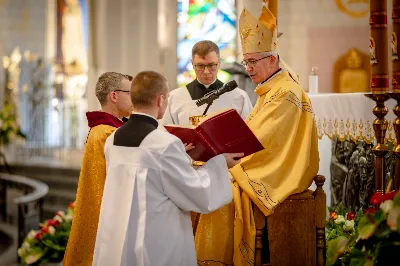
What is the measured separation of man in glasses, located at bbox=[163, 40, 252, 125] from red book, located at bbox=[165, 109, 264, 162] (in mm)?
1138

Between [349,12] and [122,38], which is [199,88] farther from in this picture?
[122,38]

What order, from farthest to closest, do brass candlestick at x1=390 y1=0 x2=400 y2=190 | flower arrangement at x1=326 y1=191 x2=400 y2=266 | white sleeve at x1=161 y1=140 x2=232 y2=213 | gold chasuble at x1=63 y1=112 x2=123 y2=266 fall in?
gold chasuble at x1=63 y1=112 x2=123 y2=266
brass candlestick at x1=390 y1=0 x2=400 y2=190
white sleeve at x1=161 y1=140 x2=232 y2=213
flower arrangement at x1=326 y1=191 x2=400 y2=266

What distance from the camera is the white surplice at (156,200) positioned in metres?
2.98

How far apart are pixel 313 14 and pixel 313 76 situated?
258 cm

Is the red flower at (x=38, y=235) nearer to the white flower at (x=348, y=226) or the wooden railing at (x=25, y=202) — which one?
the wooden railing at (x=25, y=202)

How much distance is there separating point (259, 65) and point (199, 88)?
86cm

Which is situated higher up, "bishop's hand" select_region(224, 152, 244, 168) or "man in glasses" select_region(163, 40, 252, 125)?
"man in glasses" select_region(163, 40, 252, 125)

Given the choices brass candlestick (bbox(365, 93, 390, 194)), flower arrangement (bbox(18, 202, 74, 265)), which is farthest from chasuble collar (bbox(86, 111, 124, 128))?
flower arrangement (bbox(18, 202, 74, 265))

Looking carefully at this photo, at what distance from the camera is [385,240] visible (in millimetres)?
2426

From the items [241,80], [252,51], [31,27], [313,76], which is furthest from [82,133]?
[252,51]

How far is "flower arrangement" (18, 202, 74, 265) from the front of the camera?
584 cm

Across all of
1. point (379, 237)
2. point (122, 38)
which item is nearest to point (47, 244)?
point (379, 237)

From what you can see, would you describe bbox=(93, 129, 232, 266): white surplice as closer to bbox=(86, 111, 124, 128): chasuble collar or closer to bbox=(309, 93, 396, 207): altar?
bbox=(86, 111, 124, 128): chasuble collar

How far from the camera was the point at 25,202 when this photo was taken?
709cm
